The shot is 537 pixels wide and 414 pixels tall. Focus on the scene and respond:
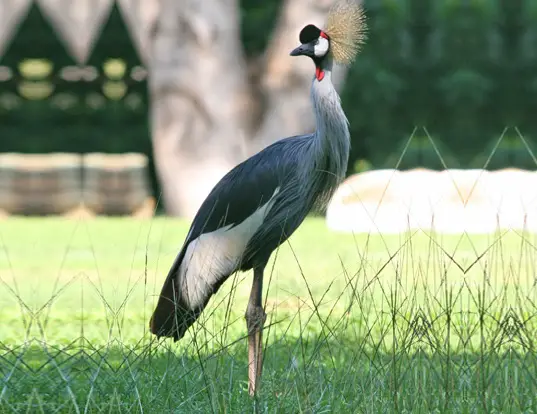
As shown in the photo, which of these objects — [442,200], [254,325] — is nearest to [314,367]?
[254,325]

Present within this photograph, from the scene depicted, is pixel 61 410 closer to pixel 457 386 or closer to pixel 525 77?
pixel 457 386

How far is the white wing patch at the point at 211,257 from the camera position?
16.0ft

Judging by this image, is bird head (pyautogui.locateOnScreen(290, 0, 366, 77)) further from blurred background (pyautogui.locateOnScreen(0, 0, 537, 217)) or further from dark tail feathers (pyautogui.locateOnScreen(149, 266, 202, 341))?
blurred background (pyautogui.locateOnScreen(0, 0, 537, 217))

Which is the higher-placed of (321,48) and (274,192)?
(321,48)

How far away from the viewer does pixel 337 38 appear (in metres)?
4.82

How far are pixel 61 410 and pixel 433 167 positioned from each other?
1274 cm

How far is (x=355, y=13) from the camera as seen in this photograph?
4.84m

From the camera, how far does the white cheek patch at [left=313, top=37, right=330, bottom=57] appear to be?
4.77 m

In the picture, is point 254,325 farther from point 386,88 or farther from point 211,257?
point 386,88

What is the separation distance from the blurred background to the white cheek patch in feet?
25.1

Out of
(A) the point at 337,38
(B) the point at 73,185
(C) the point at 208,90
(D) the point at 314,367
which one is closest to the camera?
(D) the point at 314,367

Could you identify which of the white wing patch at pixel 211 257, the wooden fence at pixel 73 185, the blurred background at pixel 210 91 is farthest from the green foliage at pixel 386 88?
the white wing patch at pixel 211 257

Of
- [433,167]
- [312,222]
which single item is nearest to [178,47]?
[312,222]

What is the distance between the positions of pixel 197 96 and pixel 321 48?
8.65 m
